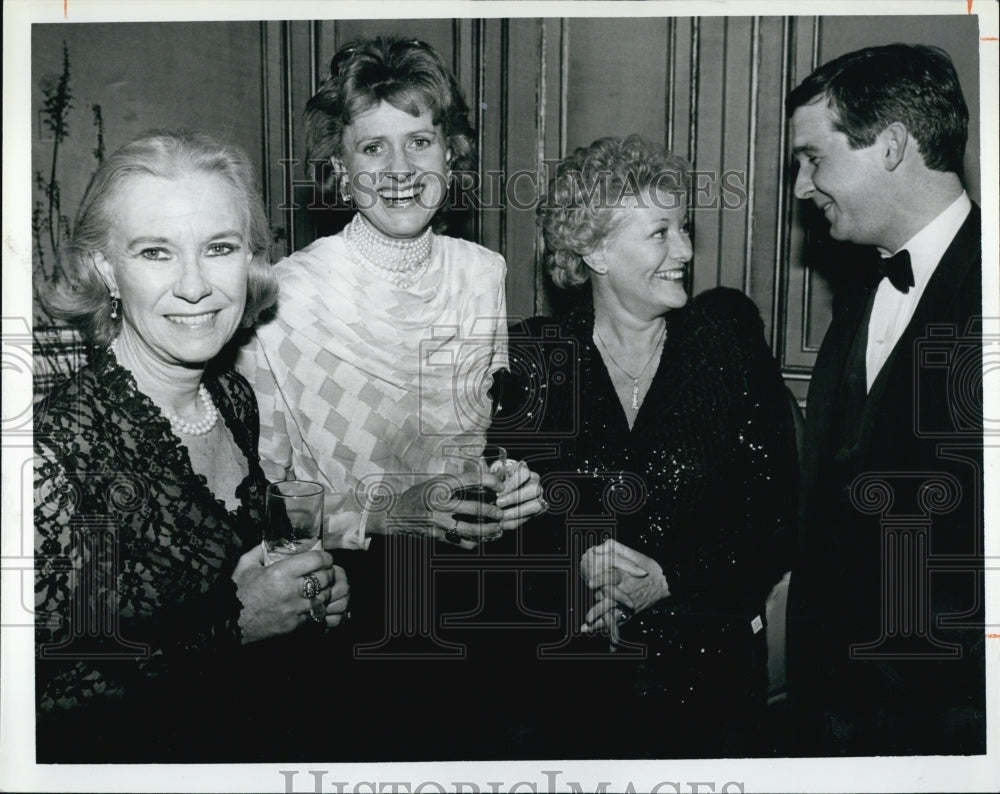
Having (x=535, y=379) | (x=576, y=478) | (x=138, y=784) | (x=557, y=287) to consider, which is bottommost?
(x=138, y=784)

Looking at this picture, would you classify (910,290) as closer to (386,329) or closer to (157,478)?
(386,329)

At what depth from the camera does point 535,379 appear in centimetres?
231

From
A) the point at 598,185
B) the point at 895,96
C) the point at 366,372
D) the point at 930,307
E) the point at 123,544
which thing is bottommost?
the point at 123,544

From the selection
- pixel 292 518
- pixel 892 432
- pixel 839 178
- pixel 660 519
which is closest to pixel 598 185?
pixel 839 178

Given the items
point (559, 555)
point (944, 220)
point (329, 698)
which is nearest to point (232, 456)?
point (329, 698)

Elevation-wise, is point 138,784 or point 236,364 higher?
point 236,364

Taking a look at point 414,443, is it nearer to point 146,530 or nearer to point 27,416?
point 146,530

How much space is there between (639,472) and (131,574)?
1141 millimetres

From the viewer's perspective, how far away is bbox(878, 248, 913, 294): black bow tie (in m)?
2.29

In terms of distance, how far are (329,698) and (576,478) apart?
75 cm

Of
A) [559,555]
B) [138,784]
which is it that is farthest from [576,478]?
[138,784]

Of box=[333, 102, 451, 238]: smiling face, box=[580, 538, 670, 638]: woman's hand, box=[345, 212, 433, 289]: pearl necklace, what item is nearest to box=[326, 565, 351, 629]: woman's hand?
box=[580, 538, 670, 638]: woman's hand

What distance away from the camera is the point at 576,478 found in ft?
7.56

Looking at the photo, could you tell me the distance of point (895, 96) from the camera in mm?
2268
